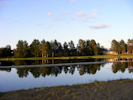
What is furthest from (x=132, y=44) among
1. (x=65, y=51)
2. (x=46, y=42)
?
(x=46, y=42)

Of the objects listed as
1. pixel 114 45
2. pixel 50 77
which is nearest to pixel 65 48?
pixel 114 45

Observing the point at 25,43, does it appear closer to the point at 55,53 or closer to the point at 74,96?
the point at 55,53

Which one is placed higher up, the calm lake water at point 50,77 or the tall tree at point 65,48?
the tall tree at point 65,48

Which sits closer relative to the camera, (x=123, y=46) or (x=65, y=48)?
(x=65, y=48)

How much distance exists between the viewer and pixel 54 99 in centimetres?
895

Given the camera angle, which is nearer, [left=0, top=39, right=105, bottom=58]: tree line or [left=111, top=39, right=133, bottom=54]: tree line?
[left=0, top=39, right=105, bottom=58]: tree line

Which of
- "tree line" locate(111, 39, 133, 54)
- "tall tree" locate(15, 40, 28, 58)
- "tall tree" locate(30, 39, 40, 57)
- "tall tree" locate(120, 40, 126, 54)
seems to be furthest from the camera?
"tree line" locate(111, 39, 133, 54)

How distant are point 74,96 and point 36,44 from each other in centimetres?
9078

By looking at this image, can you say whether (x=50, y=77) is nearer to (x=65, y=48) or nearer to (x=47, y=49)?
(x=47, y=49)

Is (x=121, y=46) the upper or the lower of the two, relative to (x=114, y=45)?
lower

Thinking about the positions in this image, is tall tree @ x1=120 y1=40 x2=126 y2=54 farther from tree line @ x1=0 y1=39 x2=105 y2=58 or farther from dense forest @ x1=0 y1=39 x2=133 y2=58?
tree line @ x1=0 y1=39 x2=105 y2=58

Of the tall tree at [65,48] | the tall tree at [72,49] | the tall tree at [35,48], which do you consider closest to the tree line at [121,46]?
the tall tree at [72,49]

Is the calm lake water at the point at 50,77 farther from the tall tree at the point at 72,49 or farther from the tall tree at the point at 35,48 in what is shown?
the tall tree at the point at 72,49

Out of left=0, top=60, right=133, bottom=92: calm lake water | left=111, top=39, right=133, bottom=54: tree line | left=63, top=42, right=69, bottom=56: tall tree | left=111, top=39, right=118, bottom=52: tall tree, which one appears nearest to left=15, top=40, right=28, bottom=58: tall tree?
left=63, top=42, right=69, bottom=56: tall tree
